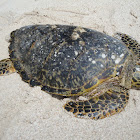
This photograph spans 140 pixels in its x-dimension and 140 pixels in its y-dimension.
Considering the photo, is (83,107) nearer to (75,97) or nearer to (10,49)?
(75,97)

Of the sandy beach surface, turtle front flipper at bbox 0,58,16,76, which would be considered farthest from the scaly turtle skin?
turtle front flipper at bbox 0,58,16,76

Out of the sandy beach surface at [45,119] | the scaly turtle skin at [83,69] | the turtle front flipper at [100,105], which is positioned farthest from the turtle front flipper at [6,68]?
the turtle front flipper at [100,105]

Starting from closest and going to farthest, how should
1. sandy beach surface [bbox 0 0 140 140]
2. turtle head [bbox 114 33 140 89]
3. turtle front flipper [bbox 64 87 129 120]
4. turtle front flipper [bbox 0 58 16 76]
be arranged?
sandy beach surface [bbox 0 0 140 140] → turtle front flipper [bbox 64 87 129 120] → turtle head [bbox 114 33 140 89] → turtle front flipper [bbox 0 58 16 76]

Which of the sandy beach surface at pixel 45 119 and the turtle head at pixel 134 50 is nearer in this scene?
the sandy beach surface at pixel 45 119

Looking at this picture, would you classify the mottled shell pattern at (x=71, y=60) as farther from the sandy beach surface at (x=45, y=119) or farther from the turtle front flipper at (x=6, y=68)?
the turtle front flipper at (x=6, y=68)

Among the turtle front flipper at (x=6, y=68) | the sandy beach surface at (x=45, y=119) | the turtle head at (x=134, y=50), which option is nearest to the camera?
the sandy beach surface at (x=45, y=119)

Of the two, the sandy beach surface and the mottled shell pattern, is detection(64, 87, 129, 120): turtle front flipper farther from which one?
the mottled shell pattern

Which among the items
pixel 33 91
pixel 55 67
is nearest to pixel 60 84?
pixel 55 67
